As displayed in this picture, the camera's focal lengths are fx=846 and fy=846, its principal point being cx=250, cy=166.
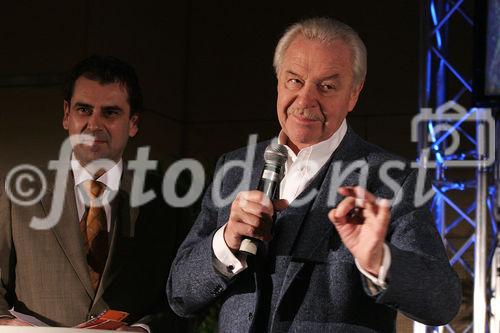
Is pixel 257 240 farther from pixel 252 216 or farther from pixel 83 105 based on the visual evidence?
pixel 83 105

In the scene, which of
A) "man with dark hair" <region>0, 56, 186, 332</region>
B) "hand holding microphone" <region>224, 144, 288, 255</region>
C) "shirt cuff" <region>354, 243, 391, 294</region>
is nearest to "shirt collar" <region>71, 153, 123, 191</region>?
"man with dark hair" <region>0, 56, 186, 332</region>

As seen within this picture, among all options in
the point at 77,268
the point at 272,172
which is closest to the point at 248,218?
the point at 272,172

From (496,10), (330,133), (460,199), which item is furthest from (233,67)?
(330,133)

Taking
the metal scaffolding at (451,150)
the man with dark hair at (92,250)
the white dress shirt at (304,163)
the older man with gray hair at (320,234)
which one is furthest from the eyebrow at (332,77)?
the metal scaffolding at (451,150)

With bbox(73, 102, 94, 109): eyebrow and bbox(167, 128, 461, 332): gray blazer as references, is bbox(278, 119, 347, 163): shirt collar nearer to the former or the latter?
bbox(167, 128, 461, 332): gray blazer

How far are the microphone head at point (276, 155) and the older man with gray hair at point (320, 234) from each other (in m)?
0.09

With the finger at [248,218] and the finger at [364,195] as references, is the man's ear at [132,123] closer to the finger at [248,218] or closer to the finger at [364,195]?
the finger at [248,218]

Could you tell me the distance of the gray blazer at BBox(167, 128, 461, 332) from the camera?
1770mm

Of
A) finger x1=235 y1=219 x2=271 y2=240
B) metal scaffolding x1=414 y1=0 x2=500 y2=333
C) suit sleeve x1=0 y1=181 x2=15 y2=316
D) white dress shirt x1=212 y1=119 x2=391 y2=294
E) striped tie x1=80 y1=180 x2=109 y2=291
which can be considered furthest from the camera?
metal scaffolding x1=414 y1=0 x2=500 y2=333

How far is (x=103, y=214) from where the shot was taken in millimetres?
2662

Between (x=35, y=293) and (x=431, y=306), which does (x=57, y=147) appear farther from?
(x=431, y=306)

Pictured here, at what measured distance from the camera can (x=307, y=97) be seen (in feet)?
6.72

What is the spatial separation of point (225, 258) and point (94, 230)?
0.91 m

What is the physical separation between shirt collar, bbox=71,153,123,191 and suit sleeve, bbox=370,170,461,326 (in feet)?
3.63
